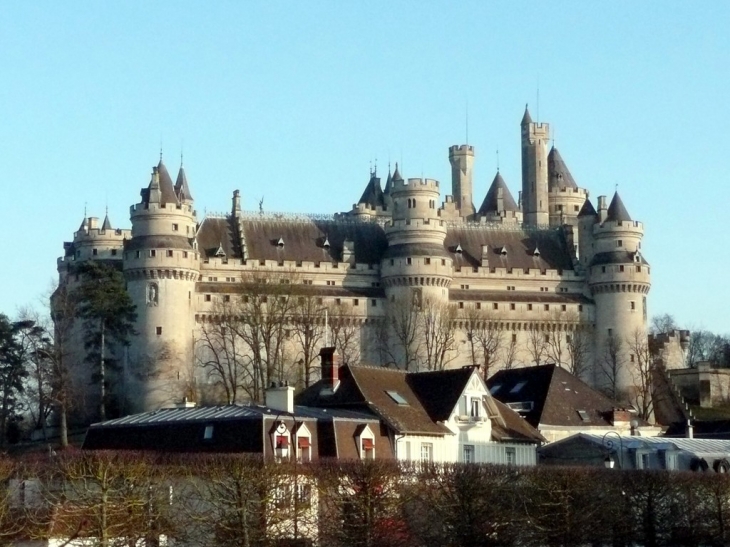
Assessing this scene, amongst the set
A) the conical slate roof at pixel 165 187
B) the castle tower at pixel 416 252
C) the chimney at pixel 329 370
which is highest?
the conical slate roof at pixel 165 187

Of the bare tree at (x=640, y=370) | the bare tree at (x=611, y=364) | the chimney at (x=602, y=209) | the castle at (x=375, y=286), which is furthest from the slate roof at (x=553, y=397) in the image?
the chimney at (x=602, y=209)

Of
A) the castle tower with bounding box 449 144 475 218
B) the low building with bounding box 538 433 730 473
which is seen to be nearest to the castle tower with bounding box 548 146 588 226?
the castle tower with bounding box 449 144 475 218

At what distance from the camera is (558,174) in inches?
5743

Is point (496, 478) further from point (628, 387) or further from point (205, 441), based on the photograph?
point (628, 387)

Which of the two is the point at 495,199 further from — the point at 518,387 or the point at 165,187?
the point at 518,387

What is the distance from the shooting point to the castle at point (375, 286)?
111m

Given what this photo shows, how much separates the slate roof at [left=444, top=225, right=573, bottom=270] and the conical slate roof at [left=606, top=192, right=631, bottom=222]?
5.19m

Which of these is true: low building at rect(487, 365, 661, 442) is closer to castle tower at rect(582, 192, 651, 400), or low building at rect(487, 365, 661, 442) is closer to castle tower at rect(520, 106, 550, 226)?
castle tower at rect(582, 192, 651, 400)

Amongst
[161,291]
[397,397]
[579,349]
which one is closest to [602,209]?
[579,349]

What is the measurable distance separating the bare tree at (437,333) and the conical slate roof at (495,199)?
2769 centimetres

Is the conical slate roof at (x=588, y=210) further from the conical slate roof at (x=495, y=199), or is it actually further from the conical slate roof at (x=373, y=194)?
the conical slate roof at (x=373, y=194)

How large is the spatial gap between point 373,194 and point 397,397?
8921 centimetres

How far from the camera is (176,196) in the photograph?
114375mm

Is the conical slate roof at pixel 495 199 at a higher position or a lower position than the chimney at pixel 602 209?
higher
